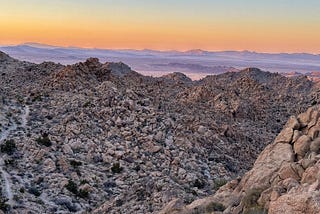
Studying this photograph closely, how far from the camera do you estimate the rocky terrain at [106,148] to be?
22.1 meters

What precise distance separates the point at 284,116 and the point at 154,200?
3607 cm

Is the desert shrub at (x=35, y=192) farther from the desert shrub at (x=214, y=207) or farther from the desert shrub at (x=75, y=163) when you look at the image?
the desert shrub at (x=214, y=207)

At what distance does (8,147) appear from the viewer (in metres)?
27.0

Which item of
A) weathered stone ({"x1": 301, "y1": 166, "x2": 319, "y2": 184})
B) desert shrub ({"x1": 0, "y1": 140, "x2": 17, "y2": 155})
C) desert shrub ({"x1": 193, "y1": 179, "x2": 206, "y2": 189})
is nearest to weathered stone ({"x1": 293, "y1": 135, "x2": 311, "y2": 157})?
weathered stone ({"x1": 301, "y1": 166, "x2": 319, "y2": 184})

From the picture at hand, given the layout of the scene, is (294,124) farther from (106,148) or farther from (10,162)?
(10,162)

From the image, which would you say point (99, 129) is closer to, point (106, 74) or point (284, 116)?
point (106, 74)

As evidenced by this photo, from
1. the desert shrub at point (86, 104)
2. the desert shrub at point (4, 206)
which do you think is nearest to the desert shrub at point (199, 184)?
the desert shrub at point (4, 206)

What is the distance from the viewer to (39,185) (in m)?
23.7

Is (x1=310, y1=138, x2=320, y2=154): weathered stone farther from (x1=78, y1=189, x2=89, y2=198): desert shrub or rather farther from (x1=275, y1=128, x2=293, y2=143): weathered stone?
(x1=78, y1=189, x2=89, y2=198): desert shrub

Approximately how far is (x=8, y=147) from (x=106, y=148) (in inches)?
219

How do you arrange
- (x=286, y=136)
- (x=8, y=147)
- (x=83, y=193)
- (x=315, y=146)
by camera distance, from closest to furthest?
(x=315, y=146), (x=286, y=136), (x=83, y=193), (x=8, y=147)

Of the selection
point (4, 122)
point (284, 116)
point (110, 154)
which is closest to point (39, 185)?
point (110, 154)

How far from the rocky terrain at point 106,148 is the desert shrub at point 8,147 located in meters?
0.07

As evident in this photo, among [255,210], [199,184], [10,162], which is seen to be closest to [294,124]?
[255,210]
